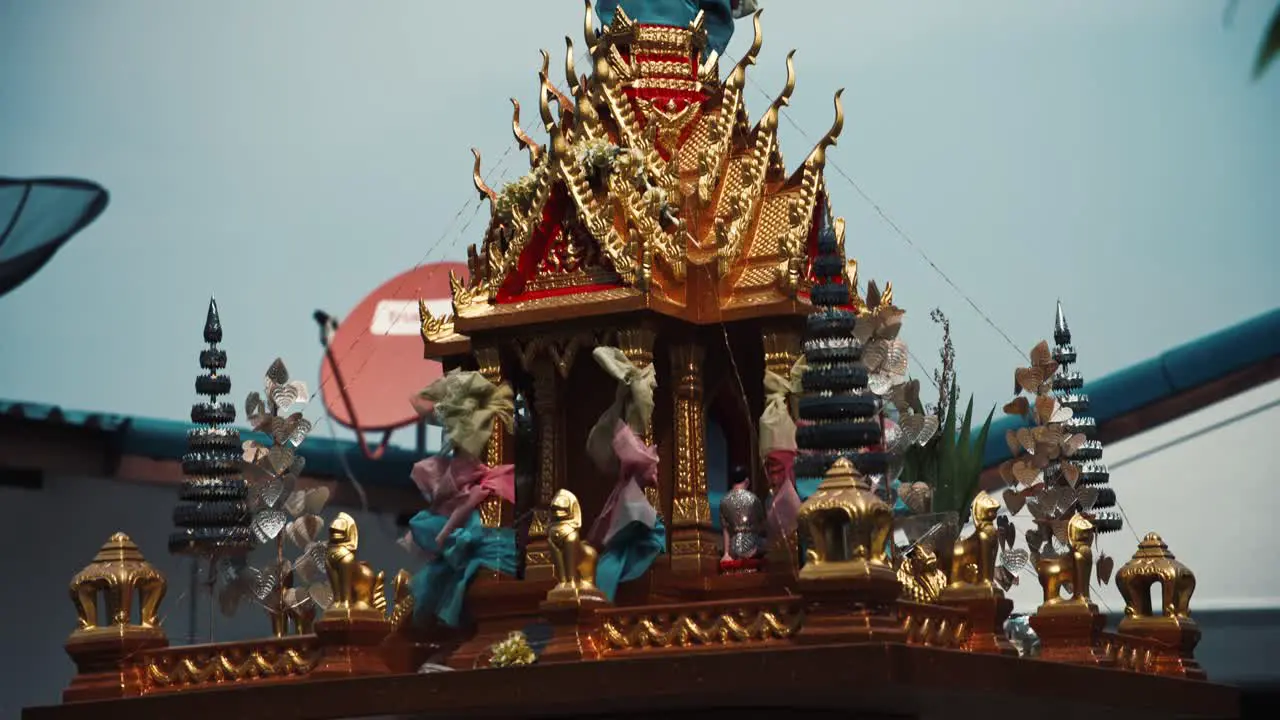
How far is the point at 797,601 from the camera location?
45.0 ft

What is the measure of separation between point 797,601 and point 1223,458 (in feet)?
41.8

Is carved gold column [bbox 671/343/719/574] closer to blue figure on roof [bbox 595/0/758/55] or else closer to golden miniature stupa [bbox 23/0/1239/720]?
golden miniature stupa [bbox 23/0/1239/720]

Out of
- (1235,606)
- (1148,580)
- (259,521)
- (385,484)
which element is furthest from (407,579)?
(385,484)

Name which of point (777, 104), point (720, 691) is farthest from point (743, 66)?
point (720, 691)

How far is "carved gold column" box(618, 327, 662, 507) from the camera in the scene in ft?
52.0

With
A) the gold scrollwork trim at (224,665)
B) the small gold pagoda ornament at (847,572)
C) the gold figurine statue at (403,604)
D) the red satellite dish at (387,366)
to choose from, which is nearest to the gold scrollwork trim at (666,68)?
the gold figurine statue at (403,604)

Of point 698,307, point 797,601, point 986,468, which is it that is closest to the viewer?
point 797,601

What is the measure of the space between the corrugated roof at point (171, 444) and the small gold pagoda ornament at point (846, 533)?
12.0 meters

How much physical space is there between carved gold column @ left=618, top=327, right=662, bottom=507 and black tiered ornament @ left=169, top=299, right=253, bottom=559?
3.50m

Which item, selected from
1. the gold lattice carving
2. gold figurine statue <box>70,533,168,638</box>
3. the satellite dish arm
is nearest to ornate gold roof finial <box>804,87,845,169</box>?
the gold lattice carving

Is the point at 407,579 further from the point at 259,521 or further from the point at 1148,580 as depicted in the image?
the point at 1148,580

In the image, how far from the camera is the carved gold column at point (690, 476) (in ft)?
51.9

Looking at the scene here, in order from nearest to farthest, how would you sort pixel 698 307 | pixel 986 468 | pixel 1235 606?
pixel 698 307
pixel 1235 606
pixel 986 468

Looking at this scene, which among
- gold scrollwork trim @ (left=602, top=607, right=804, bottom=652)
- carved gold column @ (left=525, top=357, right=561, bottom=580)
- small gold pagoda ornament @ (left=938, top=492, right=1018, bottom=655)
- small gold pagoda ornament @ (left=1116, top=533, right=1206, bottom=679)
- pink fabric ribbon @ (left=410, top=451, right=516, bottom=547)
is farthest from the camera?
small gold pagoda ornament @ (left=1116, top=533, right=1206, bottom=679)
